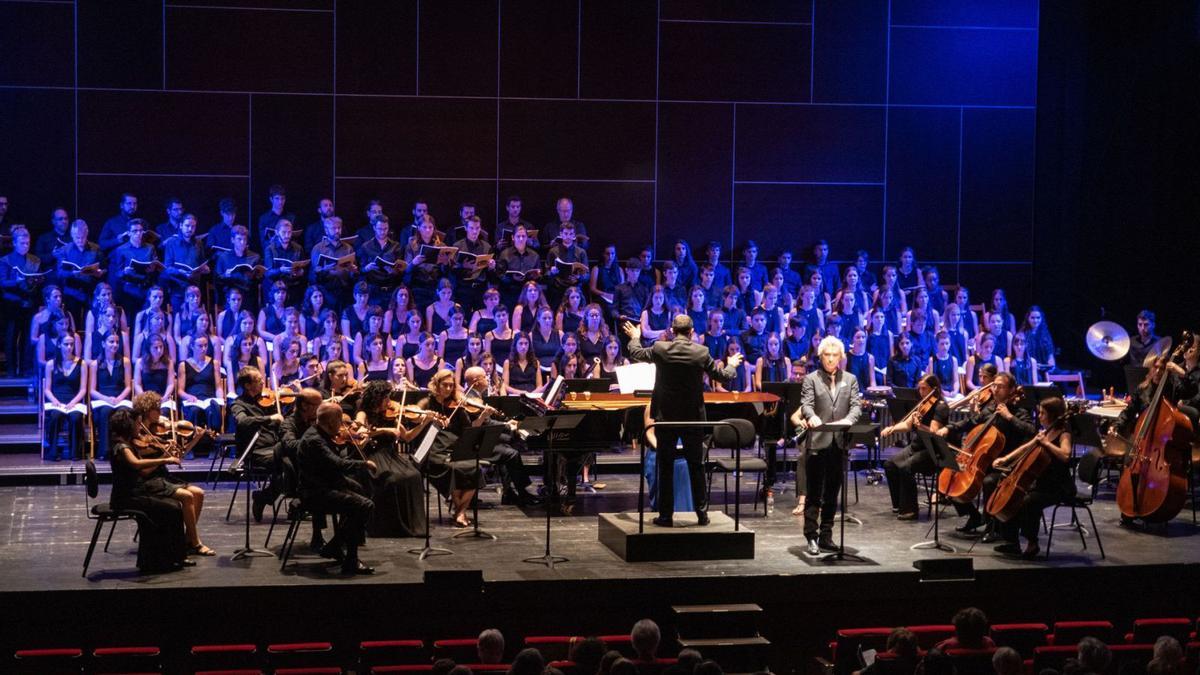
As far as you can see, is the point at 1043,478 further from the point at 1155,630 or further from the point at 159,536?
the point at 159,536

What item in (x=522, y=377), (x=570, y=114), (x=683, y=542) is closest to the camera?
(x=683, y=542)

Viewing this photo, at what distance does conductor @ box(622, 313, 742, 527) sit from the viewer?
7988 mm

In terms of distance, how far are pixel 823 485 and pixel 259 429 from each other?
398 cm

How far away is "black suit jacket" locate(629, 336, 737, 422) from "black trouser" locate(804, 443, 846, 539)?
2.53 feet

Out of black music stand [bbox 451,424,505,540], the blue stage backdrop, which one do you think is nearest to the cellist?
black music stand [bbox 451,424,505,540]

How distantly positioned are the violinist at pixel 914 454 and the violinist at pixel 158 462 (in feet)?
15.6

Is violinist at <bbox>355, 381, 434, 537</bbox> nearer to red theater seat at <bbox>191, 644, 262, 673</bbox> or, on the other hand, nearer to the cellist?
red theater seat at <bbox>191, 644, 262, 673</bbox>

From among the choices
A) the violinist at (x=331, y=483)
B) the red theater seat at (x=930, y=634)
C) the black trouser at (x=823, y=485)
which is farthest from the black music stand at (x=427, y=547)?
the red theater seat at (x=930, y=634)

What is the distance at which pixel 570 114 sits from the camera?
49.8ft

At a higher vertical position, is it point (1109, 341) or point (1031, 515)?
point (1109, 341)

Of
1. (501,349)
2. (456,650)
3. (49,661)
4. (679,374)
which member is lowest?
(49,661)

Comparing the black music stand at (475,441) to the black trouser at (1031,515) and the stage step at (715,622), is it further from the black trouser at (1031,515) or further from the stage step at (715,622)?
the black trouser at (1031,515)

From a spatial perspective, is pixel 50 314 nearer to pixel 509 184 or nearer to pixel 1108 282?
pixel 509 184

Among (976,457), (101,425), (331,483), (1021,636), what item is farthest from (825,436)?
(101,425)
